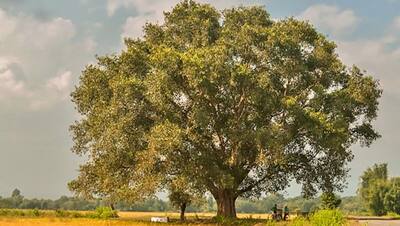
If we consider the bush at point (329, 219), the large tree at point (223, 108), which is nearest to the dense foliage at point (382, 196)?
the large tree at point (223, 108)

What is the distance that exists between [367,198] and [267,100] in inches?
3024

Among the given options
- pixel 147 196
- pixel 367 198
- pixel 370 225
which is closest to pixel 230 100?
pixel 147 196

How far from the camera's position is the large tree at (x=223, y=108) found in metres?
46.4

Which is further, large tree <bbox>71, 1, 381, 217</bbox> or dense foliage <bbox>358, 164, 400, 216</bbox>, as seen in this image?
dense foliage <bbox>358, 164, 400, 216</bbox>

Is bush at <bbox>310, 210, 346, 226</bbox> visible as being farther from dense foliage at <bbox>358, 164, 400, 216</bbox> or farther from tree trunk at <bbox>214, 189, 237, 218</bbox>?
dense foliage at <bbox>358, 164, 400, 216</bbox>

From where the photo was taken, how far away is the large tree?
46375mm

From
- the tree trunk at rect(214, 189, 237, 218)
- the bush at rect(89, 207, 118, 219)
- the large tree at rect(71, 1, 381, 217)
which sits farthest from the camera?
the bush at rect(89, 207, 118, 219)

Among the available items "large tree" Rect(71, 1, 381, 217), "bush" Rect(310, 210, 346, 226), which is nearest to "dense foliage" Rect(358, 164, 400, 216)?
"large tree" Rect(71, 1, 381, 217)

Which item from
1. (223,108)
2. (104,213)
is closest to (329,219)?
(223,108)

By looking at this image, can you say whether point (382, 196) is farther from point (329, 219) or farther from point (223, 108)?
point (329, 219)

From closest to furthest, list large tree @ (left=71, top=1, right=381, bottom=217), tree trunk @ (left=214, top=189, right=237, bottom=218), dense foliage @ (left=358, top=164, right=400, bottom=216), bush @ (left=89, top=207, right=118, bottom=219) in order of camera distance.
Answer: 1. large tree @ (left=71, top=1, right=381, bottom=217)
2. tree trunk @ (left=214, top=189, right=237, bottom=218)
3. bush @ (left=89, top=207, right=118, bottom=219)
4. dense foliage @ (left=358, top=164, right=400, bottom=216)

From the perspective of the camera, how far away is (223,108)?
51.5 metres

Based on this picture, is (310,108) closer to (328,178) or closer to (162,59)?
(328,178)

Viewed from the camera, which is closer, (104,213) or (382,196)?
(104,213)
